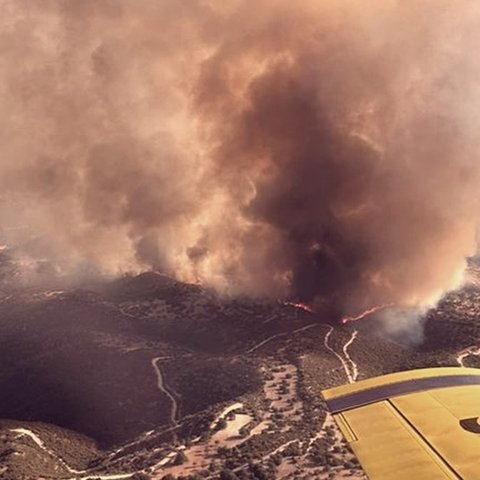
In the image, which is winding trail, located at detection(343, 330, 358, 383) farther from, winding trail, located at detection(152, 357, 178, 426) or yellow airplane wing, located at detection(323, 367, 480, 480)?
yellow airplane wing, located at detection(323, 367, 480, 480)

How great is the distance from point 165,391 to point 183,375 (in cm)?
265

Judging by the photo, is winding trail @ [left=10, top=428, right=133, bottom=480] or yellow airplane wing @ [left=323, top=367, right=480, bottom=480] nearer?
yellow airplane wing @ [left=323, top=367, right=480, bottom=480]

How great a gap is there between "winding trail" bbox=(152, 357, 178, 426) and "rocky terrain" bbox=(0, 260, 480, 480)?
144mm

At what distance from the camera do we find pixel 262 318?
6309 centimetres

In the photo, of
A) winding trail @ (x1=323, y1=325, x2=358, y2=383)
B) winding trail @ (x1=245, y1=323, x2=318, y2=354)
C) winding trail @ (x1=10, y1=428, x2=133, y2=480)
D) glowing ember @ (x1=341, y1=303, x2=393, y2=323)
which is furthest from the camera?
glowing ember @ (x1=341, y1=303, x2=393, y2=323)

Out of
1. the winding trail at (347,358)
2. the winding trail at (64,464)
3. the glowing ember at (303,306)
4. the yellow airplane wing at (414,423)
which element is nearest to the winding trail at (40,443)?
the winding trail at (64,464)

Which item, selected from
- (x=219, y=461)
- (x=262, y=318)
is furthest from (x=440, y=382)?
(x=262, y=318)

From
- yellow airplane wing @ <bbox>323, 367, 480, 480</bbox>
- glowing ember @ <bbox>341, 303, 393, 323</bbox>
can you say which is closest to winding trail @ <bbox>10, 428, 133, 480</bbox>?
yellow airplane wing @ <bbox>323, 367, 480, 480</bbox>

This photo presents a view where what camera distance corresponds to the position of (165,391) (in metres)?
47.8

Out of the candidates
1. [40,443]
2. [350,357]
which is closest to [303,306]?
[350,357]

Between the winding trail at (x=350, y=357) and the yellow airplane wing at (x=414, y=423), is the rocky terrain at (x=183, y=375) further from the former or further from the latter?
Result: the yellow airplane wing at (x=414, y=423)

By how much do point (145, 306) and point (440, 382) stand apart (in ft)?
162

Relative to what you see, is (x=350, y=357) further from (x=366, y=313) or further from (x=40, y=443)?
(x=40, y=443)

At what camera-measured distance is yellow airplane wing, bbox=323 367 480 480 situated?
51.5 feet
